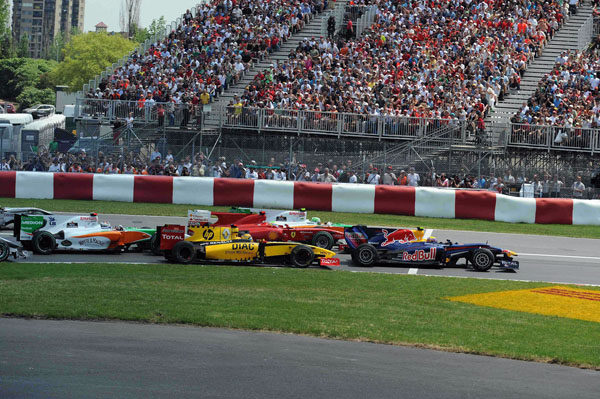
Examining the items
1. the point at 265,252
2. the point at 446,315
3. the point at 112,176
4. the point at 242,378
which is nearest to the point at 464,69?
the point at 112,176

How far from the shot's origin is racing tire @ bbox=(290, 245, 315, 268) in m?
15.7

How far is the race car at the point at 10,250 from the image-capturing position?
590 inches

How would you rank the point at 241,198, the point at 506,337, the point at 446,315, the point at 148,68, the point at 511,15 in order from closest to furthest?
the point at 506,337 < the point at 446,315 < the point at 241,198 < the point at 511,15 < the point at 148,68

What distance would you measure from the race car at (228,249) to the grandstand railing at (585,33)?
76.5 feet

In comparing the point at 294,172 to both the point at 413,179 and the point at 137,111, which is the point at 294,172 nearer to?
the point at 413,179

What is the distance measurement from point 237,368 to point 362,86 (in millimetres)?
25312

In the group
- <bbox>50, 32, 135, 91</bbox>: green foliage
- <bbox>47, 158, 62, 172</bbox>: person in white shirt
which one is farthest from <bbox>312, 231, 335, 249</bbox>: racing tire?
<bbox>50, 32, 135, 91</bbox>: green foliage

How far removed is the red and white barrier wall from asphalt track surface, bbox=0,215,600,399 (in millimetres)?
14937

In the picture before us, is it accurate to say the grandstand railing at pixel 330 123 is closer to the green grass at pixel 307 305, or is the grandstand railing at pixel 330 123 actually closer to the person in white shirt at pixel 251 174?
the person in white shirt at pixel 251 174

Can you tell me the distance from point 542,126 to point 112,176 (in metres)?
13.8

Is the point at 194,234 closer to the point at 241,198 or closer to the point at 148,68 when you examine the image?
the point at 241,198

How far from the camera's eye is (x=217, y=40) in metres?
38.5

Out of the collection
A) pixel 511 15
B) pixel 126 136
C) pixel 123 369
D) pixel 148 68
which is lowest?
pixel 123 369

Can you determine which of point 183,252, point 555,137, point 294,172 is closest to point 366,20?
point 555,137
